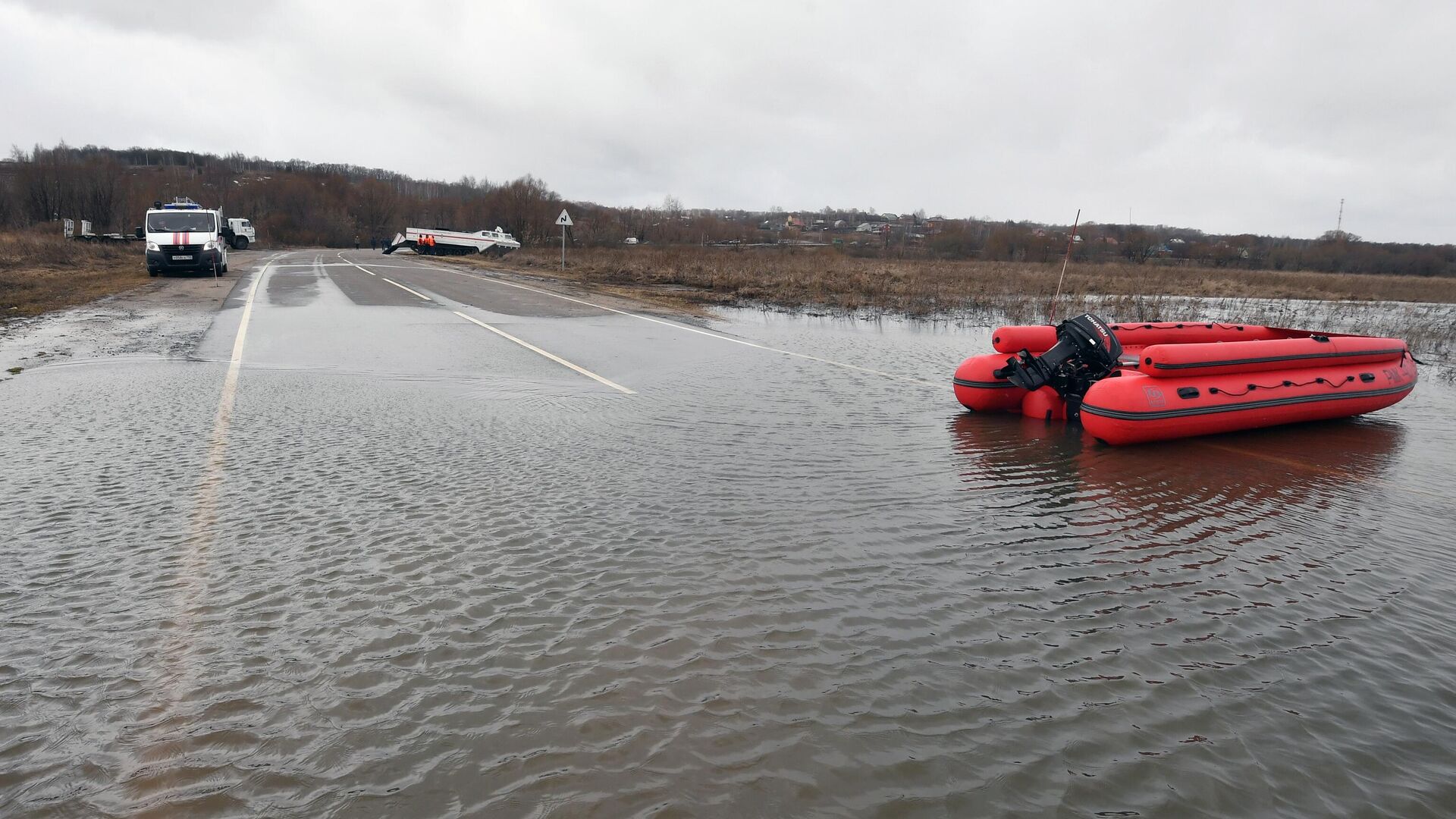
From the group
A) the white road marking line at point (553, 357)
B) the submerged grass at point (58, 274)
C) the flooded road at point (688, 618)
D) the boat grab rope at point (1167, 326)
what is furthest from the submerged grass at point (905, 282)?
the flooded road at point (688, 618)

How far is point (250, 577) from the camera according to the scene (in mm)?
4285

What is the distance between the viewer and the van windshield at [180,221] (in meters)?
25.4

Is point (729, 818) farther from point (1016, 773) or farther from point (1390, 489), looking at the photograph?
point (1390, 489)

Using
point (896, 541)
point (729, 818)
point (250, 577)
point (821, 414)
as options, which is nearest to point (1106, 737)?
point (729, 818)

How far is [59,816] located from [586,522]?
3.07m

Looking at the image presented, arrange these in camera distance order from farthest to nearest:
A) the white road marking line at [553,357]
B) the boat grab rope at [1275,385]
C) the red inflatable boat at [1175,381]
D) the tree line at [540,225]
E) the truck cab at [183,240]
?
1. the tree line at [540,225]
2. the truck cab at [183,240]
3. the white road marking line at [553,357]
4. the boat grab rope at [1275,385]
5. the red inflatable boat at [1175,381]

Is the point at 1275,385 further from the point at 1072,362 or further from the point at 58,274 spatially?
the point at 58,274

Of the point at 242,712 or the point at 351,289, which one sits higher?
the point at 351,289

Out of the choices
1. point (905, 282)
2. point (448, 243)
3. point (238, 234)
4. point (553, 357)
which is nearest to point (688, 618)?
point (553, 357)

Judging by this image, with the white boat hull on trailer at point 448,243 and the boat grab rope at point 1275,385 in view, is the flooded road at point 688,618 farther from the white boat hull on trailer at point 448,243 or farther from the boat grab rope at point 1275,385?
the white boat hull on trailer at point 448,243

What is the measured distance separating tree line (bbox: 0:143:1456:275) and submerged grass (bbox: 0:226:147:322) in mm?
38480

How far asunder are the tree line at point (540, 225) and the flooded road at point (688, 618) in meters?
63.8

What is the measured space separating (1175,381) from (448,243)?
52.6 metres

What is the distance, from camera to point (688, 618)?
4.11 metres
